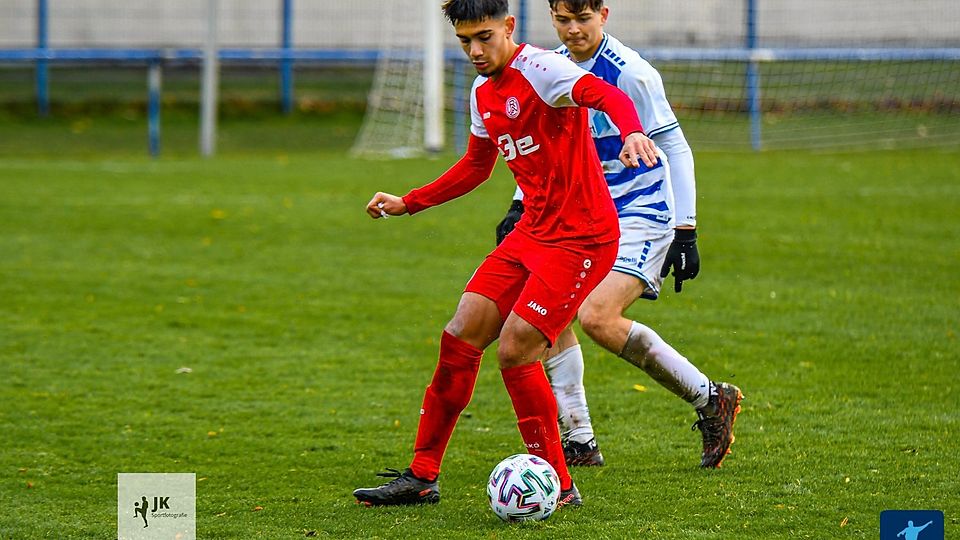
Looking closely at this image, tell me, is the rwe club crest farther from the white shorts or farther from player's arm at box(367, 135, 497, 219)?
the white shorts

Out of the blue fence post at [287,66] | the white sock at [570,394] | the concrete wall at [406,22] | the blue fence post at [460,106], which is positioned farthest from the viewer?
the blue fence post at [287,66]

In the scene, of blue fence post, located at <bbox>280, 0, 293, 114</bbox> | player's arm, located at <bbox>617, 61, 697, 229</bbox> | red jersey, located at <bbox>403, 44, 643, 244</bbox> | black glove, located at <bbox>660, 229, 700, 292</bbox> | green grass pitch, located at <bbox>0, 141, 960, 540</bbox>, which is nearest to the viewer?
red jersey, located at <bbox>403, 44, 643, 244</bbox>

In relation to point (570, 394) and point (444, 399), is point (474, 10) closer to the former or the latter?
point (444, 399)

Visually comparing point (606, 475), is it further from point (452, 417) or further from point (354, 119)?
point (354, 119)

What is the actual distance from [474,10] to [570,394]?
1.81m

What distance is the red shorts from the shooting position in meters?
4.66

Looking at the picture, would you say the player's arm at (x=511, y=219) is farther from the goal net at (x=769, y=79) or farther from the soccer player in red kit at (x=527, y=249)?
the goal net at (x=769, y=79)

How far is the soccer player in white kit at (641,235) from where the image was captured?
5305 mm

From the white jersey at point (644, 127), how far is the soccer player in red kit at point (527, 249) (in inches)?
26.1

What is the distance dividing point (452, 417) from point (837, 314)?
4.18 m

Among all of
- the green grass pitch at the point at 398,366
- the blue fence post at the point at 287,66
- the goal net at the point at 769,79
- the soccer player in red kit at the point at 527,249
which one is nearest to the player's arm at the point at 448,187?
the soccer player in red kit at the point at 527,249

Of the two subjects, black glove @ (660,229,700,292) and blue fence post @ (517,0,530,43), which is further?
blue fence post @ (517,0,530,43)

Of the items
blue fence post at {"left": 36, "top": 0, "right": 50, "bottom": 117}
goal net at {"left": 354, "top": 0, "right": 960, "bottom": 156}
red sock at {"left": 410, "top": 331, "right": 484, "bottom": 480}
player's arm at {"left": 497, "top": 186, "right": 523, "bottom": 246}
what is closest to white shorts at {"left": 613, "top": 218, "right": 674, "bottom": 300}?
player's arm at {"left": 497, "top": 186, "right": 523, "bottom": 246}

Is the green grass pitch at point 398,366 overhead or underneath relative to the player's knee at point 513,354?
underneath
